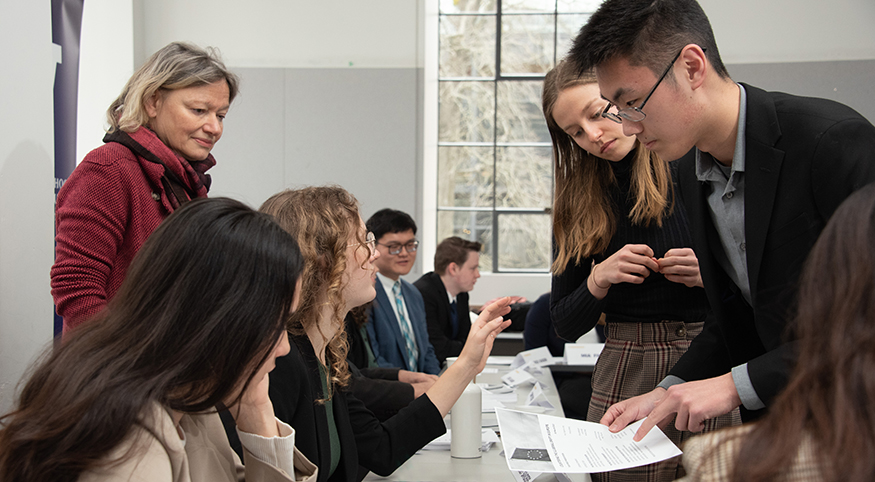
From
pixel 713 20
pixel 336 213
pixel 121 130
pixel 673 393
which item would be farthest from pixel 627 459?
pixel 713 20

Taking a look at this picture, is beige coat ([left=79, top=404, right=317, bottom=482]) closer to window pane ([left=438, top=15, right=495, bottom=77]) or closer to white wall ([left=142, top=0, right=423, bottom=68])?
white wall ([left=142, top=0, right=423, bottom=68])

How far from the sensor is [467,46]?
6.96 meters

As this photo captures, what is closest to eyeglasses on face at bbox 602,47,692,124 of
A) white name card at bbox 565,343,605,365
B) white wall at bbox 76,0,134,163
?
white name card at bbox 565,343,605,365

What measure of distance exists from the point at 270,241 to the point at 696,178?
871mm

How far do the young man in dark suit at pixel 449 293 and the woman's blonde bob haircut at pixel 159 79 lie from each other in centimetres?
253

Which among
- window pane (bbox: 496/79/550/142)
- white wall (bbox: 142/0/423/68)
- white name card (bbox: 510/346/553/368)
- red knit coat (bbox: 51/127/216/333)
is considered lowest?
white name card (bbox: 510/346/553/368)

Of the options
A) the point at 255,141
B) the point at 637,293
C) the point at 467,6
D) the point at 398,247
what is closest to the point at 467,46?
the point at 467,6

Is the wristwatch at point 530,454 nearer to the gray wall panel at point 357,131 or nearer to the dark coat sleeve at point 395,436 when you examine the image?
the dark coat sleeve at point 395,436

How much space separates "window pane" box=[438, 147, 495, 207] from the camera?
7020 millimetres

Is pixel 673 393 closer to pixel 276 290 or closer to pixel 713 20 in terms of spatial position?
pixel 276 290

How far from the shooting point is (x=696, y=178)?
53.0 inches

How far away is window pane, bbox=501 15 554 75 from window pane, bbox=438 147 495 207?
3.12ft

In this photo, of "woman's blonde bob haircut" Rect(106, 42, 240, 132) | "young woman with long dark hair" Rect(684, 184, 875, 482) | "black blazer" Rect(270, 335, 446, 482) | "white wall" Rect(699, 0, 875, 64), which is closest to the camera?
"young woman with long dark hair" Rect(684, 184, 875, 482)

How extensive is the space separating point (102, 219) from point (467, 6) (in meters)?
5.90
